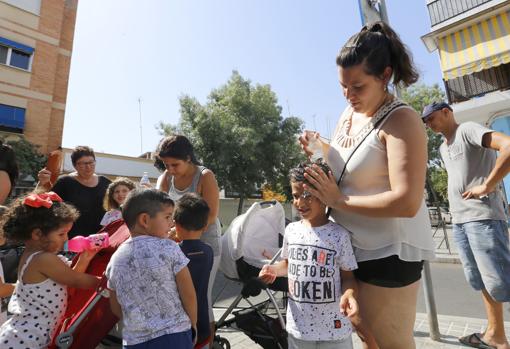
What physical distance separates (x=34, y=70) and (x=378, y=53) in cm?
2168

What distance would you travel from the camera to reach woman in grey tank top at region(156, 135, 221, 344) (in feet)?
8.98

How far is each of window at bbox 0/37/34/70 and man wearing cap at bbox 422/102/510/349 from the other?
21.0 m

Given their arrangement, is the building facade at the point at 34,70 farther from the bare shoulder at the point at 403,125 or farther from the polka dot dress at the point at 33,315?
the bare shoulder at the point at 403,125

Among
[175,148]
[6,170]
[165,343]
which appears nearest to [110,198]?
[6,170]

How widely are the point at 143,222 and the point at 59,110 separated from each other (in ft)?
69.8

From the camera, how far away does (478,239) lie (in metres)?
2.73

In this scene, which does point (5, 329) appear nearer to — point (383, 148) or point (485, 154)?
point (383, 148)

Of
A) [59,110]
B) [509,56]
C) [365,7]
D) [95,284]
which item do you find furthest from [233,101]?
[95,284]

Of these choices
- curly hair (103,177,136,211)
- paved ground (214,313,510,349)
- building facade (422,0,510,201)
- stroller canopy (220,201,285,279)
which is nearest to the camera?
stroller canopy (220,201,285,279)

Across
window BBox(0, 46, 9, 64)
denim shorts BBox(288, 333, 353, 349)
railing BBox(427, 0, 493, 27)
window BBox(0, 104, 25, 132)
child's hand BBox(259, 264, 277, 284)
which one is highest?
window BBox(0, 46, 9, 64)

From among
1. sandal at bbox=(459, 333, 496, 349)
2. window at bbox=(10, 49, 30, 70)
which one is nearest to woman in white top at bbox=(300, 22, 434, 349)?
sandal at bbox=(459, 333, 496, 349)

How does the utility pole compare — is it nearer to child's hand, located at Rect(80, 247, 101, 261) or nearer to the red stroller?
the red stroller

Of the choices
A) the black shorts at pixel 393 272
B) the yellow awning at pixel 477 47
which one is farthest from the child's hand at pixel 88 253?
the yellow awning at pixel 477 47

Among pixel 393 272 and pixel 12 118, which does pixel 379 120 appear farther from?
pixel 12 118
